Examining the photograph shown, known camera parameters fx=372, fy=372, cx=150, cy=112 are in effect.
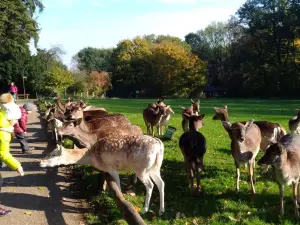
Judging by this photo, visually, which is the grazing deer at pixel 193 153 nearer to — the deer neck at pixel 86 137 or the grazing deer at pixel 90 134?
the grazing deer at pixel 90 134

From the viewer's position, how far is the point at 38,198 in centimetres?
855

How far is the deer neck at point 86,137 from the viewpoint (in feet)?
31.5

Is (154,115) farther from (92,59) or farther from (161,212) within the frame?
(92,59)

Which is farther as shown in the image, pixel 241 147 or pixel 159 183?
pixel 241 147

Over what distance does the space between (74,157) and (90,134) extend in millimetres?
2121

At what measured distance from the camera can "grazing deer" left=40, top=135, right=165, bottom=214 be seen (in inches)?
287

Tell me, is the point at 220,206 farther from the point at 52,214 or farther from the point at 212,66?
the point at 212,66

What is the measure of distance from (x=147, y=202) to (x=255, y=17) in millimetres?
64892

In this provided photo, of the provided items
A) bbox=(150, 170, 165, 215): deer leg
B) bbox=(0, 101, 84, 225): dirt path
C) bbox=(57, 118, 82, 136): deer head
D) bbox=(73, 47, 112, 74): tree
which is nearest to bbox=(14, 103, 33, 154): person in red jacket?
bbox=(0, 101, 84, 225): dirt path

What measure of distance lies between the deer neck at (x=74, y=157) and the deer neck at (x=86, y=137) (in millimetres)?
1477

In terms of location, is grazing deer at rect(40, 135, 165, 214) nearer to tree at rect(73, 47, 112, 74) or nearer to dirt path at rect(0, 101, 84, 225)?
dirt path at rect(0, 101, 84, 225)

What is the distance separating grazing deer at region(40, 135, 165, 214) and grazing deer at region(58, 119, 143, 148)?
1.64m

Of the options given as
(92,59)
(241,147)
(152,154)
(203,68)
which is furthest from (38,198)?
(92,59)

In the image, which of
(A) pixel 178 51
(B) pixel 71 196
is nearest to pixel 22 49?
(A) pixel 178 51
